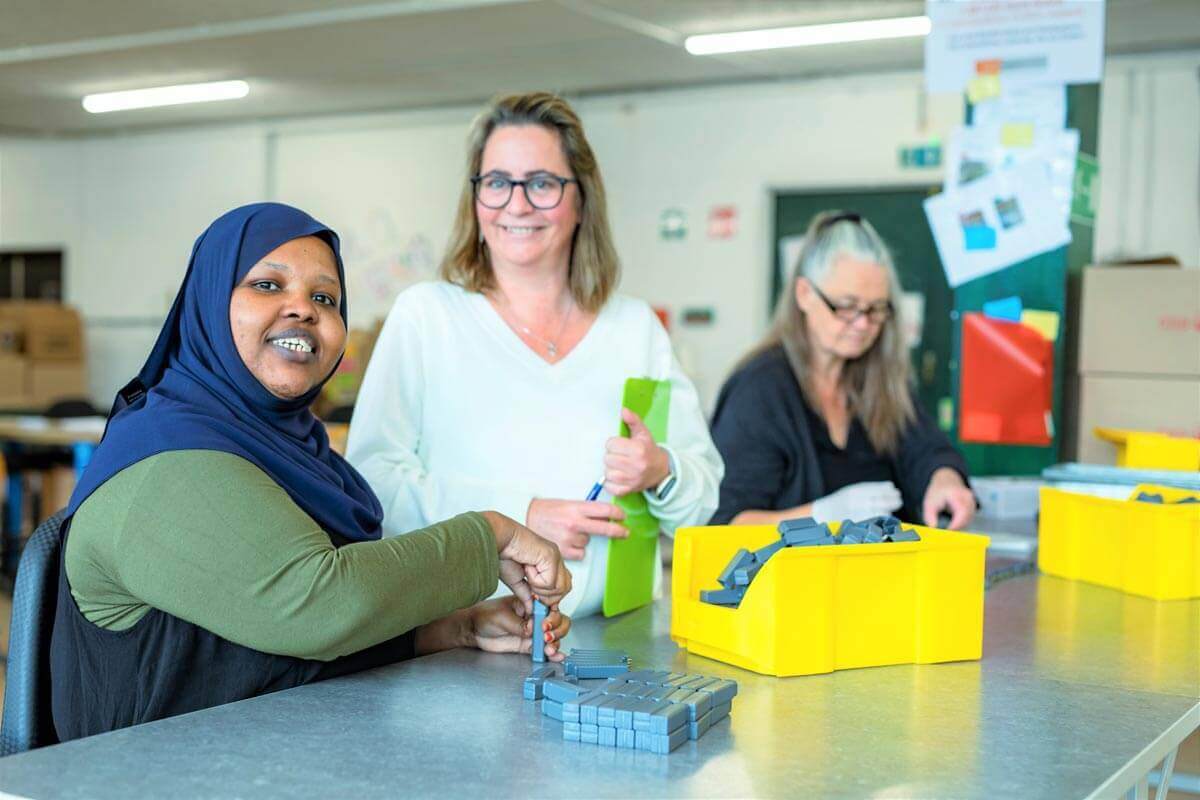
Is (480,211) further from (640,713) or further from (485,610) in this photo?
(640,713)

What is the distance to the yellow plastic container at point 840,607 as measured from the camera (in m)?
1.60

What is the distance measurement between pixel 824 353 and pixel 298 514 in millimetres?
1648

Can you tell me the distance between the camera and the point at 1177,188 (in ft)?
22.3

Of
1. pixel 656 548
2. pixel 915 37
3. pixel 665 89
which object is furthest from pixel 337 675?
pixel 665 89

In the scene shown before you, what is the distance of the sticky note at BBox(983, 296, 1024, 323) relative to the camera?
3584 mm

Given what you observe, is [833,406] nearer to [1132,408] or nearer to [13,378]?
[1132,408]

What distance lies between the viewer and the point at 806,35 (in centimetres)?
676

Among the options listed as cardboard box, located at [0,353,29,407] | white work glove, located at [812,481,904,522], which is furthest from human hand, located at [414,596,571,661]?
cardboard box, located at [0,353,29,407]

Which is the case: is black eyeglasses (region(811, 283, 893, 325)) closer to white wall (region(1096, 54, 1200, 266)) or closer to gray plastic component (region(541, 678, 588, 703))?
gray plastic component (region(541, 678, 588, 703))

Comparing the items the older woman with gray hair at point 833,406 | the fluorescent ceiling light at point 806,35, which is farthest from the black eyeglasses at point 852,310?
the fluorescent ceiling light at point 806,35

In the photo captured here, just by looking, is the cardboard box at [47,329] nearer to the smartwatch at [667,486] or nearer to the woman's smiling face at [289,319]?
the smartwatch at [667,486]

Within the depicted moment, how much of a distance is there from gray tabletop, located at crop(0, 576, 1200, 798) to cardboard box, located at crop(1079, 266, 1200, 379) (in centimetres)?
181

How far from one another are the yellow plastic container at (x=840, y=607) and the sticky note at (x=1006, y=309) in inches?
75.6

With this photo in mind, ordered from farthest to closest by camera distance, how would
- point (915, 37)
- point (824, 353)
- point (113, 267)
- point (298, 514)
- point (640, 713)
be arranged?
point (113, 267) → point (915, 37) → point (824, 353) → point (298, 514) → point (640, 713)
